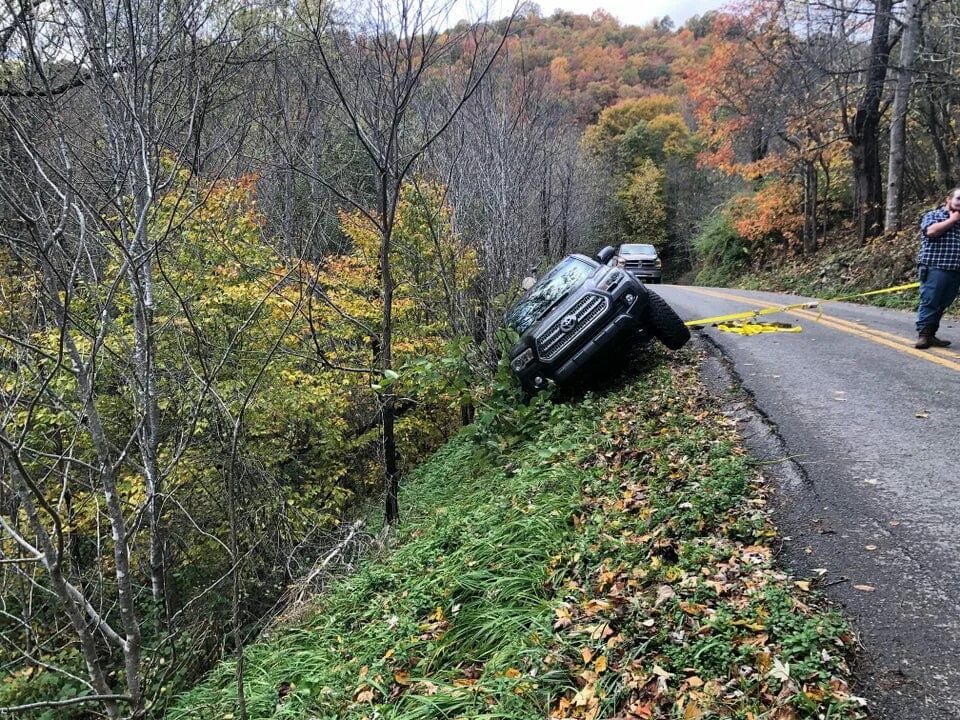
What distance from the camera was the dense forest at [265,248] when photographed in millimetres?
4133

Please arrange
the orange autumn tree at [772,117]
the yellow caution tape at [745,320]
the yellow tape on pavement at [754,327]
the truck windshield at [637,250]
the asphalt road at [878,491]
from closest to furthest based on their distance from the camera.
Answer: the asphalt road at [878,491], the yellow tape on pavement at [754,327], the yellow caution tape at [745,320], the orange autumn tree at [772,117], the truck windshield at [637,250]

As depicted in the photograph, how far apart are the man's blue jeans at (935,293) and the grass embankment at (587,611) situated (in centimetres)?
252

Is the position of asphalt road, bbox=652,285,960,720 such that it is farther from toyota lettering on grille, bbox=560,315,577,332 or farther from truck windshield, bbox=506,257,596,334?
truck windshield, bbox=506,257,596,334

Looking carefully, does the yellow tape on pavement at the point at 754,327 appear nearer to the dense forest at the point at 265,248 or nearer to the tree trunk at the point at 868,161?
the dense forest at the point at 265,248

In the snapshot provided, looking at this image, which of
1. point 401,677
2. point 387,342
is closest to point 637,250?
point 387,342

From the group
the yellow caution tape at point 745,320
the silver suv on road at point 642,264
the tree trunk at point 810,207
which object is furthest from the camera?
the silver suv on road at point 642,264

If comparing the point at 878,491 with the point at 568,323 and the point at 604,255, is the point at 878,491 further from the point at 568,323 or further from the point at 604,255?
the point at 604,255

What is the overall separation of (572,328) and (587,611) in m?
4.05

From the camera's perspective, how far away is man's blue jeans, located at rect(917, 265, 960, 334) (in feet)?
20.0

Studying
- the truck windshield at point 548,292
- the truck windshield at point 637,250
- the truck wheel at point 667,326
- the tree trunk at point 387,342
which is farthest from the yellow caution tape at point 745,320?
the truck windshield at point 637,250

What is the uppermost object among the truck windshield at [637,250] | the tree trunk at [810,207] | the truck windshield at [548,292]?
the tree trunk at [810,207]

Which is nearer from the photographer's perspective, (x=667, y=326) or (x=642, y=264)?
(x=667, y=326)

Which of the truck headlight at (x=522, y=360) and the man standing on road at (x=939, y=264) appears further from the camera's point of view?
the truck headlight at (x=522, y=360)

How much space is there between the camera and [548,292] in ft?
25.4
